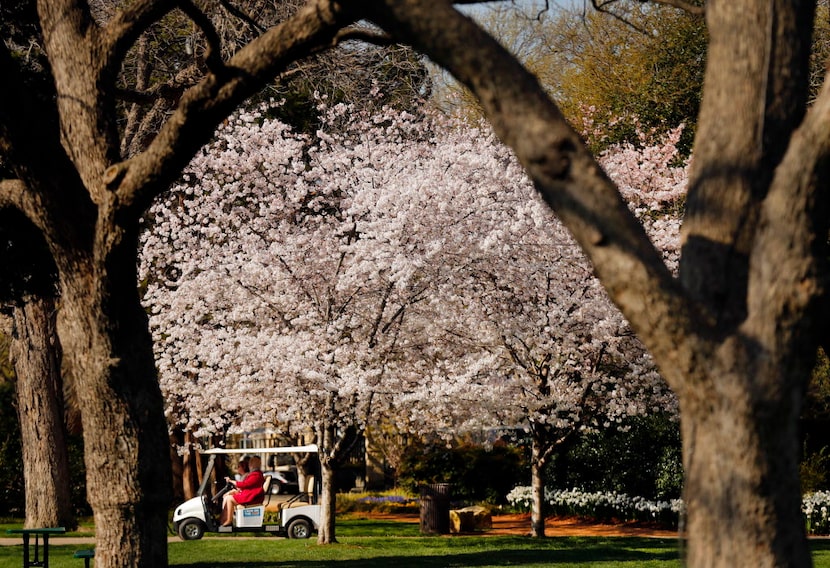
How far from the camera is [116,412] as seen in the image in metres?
6.96

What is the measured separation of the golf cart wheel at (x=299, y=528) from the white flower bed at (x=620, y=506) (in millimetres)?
7251

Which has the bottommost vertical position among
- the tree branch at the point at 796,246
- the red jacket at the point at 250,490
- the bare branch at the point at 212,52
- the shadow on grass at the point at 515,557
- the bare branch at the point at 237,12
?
the shadow on grass at the point at 515,557

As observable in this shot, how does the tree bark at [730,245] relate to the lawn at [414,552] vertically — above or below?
above

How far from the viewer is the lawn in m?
14.0

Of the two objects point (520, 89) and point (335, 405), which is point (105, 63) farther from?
point (335, 405)

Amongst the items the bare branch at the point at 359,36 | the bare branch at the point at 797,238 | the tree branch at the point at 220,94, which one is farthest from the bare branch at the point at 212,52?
the bare branch at the point at 797,238

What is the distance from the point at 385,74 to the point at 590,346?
948 centimetres

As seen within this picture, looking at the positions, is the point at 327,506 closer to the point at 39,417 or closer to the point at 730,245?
the point at 39,417

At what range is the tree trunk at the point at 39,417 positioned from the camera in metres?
18.8

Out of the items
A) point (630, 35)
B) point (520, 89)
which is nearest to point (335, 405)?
point (520, 89)

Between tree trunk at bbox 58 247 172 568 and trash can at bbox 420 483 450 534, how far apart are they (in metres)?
12.9

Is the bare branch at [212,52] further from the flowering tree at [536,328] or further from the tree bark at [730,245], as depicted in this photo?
the flowering tree at [536,328]

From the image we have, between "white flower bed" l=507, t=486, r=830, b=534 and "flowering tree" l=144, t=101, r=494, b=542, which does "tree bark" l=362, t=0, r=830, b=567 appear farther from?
"white flower bed" l=507, t=486, r=830, b=534

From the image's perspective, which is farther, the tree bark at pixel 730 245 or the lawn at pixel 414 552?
the lawn at pixel 414 552
